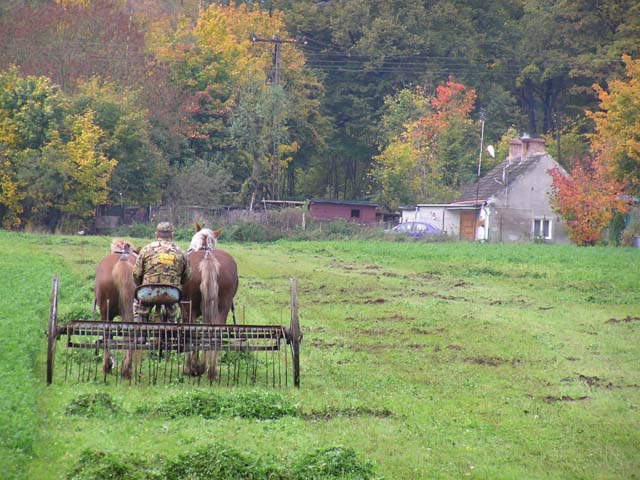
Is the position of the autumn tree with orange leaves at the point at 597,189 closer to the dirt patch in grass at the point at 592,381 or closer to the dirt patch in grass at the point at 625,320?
the dirt patch in grass at the point at 625,320

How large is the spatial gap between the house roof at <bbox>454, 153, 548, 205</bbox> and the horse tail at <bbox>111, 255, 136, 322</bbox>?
45.7 metres

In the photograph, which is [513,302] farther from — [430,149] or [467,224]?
[430,149]

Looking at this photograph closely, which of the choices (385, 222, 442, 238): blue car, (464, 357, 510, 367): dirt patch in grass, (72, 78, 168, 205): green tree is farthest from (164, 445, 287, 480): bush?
(72, 78, 168, 205): green tree

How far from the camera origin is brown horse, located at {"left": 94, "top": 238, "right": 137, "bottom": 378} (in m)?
13.5

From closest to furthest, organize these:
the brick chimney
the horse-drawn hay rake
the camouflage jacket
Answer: the horse-drawn hay rake < the camouflage jacket < the brick chimney

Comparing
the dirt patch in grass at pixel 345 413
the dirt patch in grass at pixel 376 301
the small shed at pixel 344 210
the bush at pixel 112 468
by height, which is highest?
the small shed at pixel 344 210

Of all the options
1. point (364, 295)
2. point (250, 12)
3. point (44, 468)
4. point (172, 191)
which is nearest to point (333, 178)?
point (250, 12)

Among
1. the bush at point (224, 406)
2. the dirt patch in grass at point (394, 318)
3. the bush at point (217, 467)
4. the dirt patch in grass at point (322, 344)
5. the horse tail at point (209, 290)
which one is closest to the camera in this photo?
the bush at point (217, 467)

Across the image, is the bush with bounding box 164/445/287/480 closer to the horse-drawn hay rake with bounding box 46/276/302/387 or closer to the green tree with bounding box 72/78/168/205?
the horse-drawn hay rake with bounding box 46/276/302/387

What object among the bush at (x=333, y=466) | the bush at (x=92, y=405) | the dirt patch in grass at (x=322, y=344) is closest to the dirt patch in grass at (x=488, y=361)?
the dirt patch in grass at (x=322, y=344)

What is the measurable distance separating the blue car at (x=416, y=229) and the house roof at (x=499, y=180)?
3.70 metres

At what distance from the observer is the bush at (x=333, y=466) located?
27.3ft

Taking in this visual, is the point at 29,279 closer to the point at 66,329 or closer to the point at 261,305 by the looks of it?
the point at 261,305

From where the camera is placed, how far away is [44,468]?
27.9 feet
